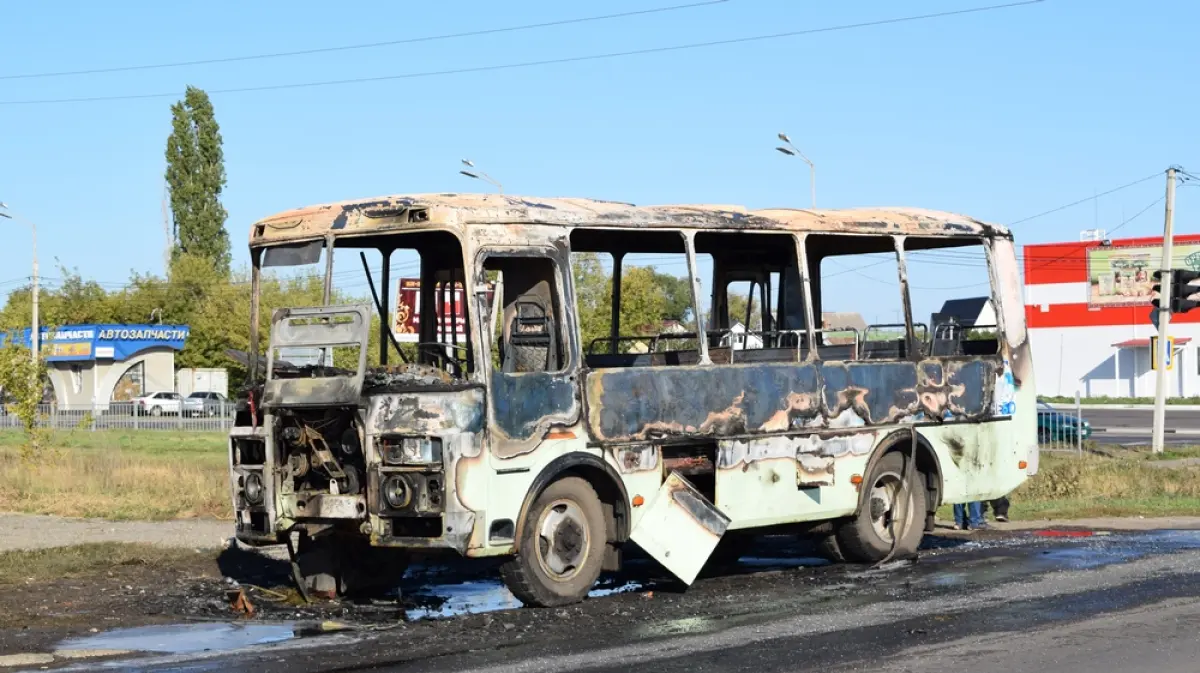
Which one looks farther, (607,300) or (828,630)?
(607,300)

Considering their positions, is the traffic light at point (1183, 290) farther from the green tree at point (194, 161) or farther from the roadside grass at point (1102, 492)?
the green tree at point (194, 161)

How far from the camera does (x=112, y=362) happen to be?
75250 millimetres

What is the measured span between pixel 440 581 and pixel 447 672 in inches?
185

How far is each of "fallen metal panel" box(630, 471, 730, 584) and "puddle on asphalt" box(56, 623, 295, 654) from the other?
9.51 ft

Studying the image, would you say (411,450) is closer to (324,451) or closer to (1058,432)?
(324,451)

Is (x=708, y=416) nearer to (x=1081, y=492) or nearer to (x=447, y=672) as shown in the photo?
(x=447, y=672)

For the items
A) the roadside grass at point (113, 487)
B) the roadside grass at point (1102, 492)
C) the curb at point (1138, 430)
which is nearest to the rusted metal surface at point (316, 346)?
the roadside grass at point (113, 487)

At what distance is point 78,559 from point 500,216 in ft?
17.6

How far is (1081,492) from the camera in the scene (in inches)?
874

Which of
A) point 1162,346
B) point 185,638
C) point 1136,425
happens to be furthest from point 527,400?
point 1136,425

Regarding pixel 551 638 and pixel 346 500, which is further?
pixel 346 500

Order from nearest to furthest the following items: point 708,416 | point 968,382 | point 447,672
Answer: point 447,672 < point 708,416 < point 968,382

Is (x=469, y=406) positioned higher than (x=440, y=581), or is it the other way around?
(x=469, y=406)

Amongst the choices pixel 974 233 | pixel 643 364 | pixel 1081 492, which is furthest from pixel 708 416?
pixel 1081 492
